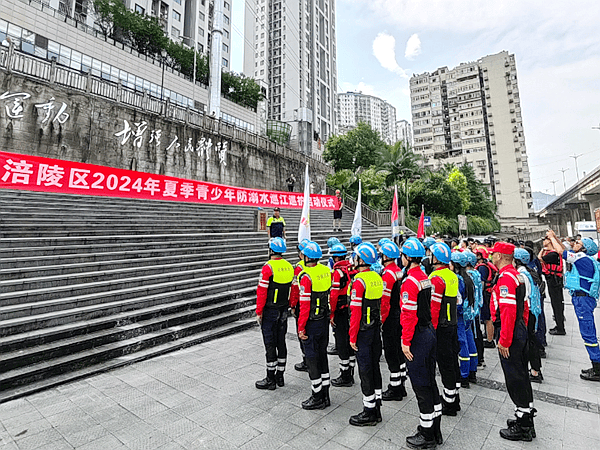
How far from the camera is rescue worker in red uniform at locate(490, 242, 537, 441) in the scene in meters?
3.03

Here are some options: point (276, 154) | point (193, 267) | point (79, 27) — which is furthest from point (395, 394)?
point (79, 27)

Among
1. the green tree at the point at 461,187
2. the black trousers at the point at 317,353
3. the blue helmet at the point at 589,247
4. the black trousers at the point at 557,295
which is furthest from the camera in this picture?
the green tree at the point at 461,187

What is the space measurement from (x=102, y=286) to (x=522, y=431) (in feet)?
23.6

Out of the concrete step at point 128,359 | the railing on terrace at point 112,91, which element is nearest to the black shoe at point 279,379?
the concrete step at point 128,359

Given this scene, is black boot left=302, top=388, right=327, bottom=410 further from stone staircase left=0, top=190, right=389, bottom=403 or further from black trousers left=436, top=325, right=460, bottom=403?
stone staircase left=0, top=190, right=389, bottom=403

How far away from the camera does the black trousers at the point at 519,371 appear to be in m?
3.05

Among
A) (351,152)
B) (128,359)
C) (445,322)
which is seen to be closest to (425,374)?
(445,322)

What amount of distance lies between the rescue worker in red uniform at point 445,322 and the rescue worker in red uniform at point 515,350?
49cm

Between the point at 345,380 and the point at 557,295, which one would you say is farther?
the point at 557,295

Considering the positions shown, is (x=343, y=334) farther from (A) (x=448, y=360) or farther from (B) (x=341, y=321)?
(A) (x=448, y=360)

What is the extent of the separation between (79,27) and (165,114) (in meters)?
16.1

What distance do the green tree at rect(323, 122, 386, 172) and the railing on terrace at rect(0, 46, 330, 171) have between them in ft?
48.1

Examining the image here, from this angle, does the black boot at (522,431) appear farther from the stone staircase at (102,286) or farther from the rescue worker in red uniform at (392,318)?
the stone staircase at (102,286)

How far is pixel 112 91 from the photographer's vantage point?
49.4 feet
